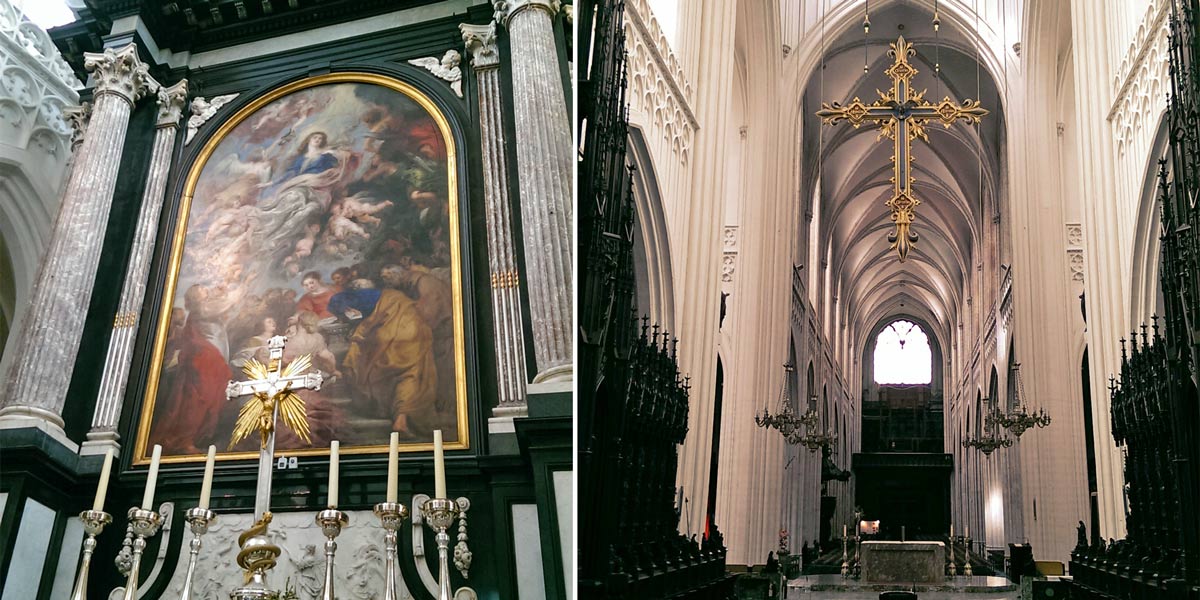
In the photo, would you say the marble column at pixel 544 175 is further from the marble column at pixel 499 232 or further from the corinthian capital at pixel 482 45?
the corinthian capital at pixel 482 45

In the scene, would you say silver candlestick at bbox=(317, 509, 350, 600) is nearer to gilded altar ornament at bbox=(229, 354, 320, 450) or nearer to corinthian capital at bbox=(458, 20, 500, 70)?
gilded altar ornament at bbox=(229, 354, 320, 450)

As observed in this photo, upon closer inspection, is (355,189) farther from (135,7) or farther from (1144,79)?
(1144,79)

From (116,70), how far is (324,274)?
→ 3391mm

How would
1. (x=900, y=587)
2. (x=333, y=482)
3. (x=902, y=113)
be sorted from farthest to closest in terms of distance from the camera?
(x=900, y=587) < (x=902, y=113) < (x=333, y=482)

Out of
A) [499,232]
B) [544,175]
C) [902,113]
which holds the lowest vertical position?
[499,232]

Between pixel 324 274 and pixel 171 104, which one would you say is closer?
pixel 324 274

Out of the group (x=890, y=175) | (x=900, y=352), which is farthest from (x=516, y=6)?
(x=900, y=352)

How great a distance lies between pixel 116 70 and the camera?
10.6m

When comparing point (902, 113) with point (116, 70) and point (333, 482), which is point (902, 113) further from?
point (116, 70)

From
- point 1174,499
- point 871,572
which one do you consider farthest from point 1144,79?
point 871,572

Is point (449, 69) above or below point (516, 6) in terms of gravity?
below

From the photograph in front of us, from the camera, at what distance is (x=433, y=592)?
8.02 meters

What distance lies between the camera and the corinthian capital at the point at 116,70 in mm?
10602

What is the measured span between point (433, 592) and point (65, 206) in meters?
5.62
